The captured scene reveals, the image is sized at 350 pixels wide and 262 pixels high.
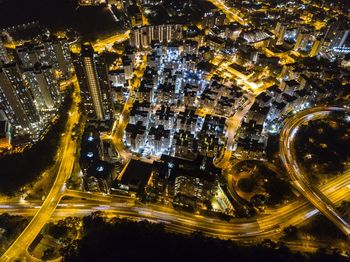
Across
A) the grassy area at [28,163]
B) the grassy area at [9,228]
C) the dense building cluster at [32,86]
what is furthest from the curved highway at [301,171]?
the dense building cluster at [32,86]

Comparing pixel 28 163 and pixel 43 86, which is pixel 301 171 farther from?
pixel 43 86

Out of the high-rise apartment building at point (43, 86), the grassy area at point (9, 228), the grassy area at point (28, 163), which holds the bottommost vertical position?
the grassy area at point (9, 228)

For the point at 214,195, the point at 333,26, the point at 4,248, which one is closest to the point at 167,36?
the point at 333,26

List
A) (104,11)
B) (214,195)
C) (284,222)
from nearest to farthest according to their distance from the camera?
(284,222) → (214,195) → (104,11)

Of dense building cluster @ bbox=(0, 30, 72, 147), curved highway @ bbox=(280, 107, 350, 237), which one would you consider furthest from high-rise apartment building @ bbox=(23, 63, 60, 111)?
curved highway @ bbox=(280, 107, 350, 237)

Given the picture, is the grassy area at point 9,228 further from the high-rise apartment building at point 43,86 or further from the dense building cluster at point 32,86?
the high-rise apartment building at point 43,86

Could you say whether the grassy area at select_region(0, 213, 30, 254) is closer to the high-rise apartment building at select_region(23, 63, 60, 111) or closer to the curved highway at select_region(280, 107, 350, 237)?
the high-rise apartment building at select_region(23, 63, 60, 111)

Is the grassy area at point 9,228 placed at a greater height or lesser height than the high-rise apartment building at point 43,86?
lesser

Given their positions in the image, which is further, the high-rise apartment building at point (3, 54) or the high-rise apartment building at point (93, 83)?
the high-rise apartment building at point (3, 54)

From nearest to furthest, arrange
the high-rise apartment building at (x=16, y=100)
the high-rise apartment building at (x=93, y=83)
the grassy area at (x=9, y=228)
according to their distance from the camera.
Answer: the grassy area at (x=9, y=228)
the high-rise apartment building at (x=16, y=100)
the high-rise apartment building at (x=93, y=83)

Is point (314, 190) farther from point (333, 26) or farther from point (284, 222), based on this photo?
point (333, 26)
